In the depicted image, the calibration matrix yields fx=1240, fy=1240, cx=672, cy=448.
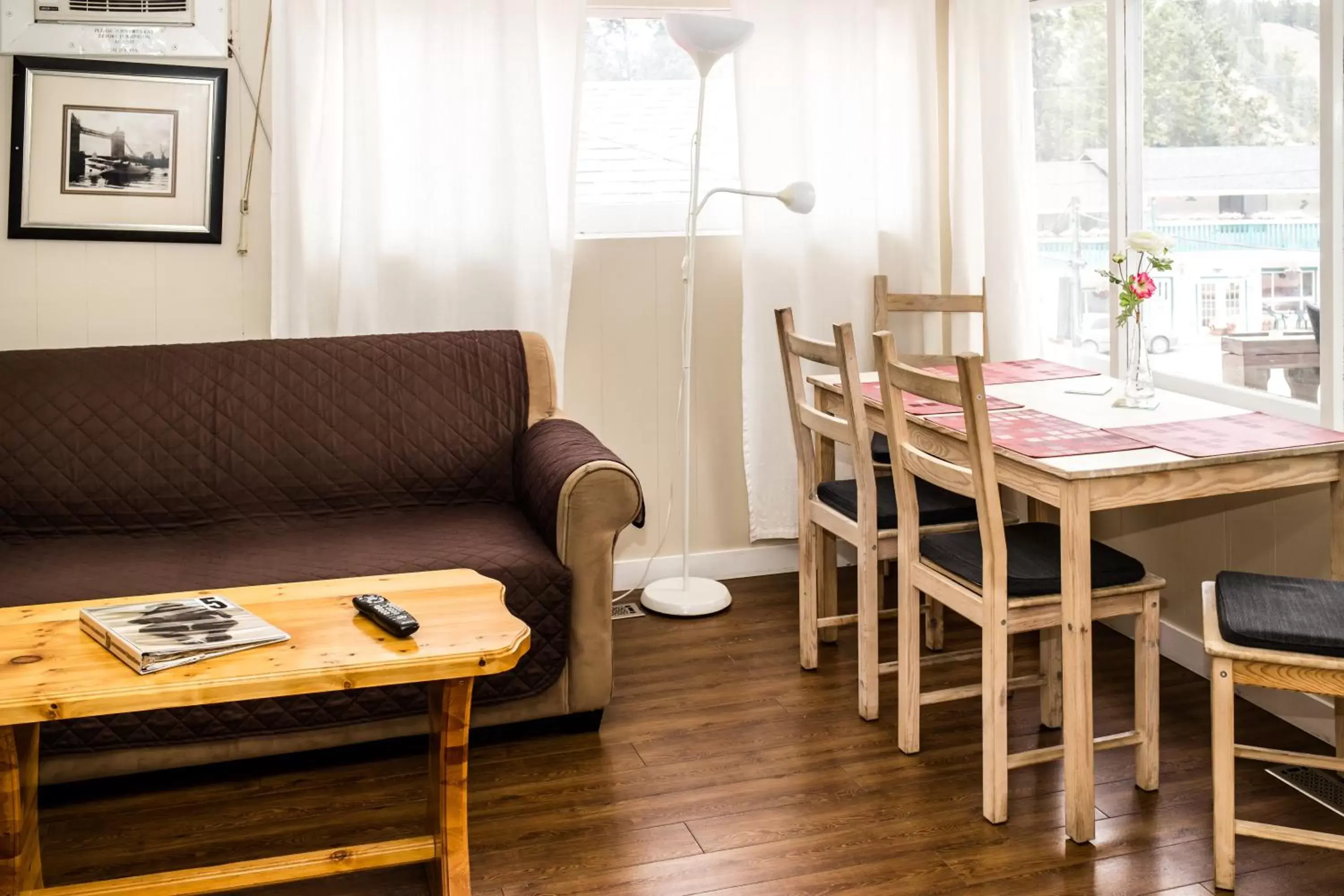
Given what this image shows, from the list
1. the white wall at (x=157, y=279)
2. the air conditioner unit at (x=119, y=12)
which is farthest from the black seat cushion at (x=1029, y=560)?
the air conditioner unit at (x=119, y=12)

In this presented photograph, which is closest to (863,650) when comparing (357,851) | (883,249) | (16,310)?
(357,851)

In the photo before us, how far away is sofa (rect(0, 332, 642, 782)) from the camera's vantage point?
272cm

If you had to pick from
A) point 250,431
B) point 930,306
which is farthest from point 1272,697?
point 250,431

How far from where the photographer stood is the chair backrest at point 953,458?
7.73 ft

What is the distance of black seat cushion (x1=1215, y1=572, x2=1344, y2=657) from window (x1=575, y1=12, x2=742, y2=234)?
2.25 meters

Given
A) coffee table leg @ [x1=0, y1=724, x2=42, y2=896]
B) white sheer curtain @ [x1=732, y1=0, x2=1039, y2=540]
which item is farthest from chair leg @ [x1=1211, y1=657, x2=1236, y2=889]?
coffee table leg @ [x1=0, y1=724, x2=42, y2=896]

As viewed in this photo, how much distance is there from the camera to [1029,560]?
2.60 meters

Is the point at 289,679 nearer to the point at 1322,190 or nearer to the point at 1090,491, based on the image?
the point at 1090,491

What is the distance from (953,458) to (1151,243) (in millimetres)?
693

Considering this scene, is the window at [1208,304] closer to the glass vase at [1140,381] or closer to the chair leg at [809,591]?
the glass vase at [1140,381]

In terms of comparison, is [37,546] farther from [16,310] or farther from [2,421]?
[16,310]

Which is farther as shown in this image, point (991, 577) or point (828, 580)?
point (828, 580)

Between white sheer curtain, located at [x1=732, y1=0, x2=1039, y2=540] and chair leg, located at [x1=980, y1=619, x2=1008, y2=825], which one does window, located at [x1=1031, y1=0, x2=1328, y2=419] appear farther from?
chair leg, located at [x1=980, y1=619, x2=1008, y2=825]

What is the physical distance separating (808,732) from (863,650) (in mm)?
239
